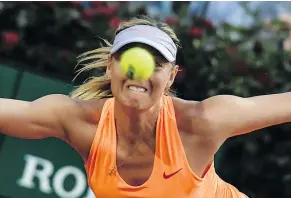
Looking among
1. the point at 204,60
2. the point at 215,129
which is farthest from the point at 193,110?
the point at 204,60

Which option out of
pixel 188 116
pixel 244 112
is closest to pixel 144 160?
pixel 188 116

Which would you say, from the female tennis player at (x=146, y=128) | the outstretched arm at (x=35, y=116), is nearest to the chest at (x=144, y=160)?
the female tennis player at (x=146, y=128)

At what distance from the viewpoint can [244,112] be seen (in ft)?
Answer: 5.71

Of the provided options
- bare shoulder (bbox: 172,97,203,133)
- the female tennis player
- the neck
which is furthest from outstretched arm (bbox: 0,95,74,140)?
bare shoulder (bbox: 172,97,203,133)

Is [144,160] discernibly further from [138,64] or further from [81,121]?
[138,64]

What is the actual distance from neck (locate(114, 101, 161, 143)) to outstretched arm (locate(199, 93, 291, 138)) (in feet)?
0.38

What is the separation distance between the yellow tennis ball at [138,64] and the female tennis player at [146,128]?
52mm

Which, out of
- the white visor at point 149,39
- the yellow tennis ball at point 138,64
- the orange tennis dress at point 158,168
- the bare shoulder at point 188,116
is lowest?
the orange tennis dress at point 158,168

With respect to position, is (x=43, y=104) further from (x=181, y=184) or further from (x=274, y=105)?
(x=274, y=105)

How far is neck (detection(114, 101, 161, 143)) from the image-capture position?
69.2 inches

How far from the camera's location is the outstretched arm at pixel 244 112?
5.67 feet

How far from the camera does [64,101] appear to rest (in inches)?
69.5

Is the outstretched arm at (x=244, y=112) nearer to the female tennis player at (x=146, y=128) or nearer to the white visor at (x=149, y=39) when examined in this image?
the female tennis player at (x=146, y=128)

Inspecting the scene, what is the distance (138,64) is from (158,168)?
0.29m
